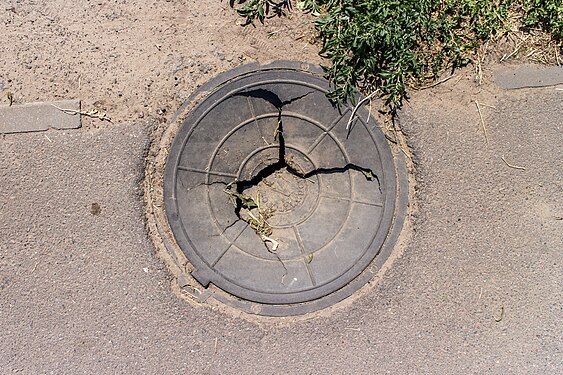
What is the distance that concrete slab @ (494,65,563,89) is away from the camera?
2.56 meters

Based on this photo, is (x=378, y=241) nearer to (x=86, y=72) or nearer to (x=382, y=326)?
(x=382, y=326)

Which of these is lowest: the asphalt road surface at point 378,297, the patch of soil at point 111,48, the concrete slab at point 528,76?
the asphalt road surface at point 378,297

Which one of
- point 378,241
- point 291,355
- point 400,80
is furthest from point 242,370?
point 400,80

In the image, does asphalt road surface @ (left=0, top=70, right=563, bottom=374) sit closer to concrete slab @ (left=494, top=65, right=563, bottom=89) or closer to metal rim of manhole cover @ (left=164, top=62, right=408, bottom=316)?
concrete slab @ (left=494, top=65, right=563, bottom=89)

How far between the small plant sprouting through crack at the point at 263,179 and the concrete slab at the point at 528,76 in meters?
0.86

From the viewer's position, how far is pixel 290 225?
2635 millimetres

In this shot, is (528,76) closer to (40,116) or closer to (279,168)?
(279,168)

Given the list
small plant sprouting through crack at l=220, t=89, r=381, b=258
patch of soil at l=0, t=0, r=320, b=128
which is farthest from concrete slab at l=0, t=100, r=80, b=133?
small plant sprouting through crack at l=220, t=89, r=381, b=258

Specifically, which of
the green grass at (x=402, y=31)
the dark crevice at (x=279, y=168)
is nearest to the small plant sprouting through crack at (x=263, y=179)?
the dark crevice at (x=279, y=168)

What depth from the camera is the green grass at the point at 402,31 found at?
2.47 m

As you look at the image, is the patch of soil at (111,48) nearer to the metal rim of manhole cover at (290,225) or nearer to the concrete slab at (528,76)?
the metal rim of manhole cover at (290,225)

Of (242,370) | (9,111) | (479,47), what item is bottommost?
(242,370)

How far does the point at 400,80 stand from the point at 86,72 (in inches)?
65.9

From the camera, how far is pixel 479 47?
2.56 m
